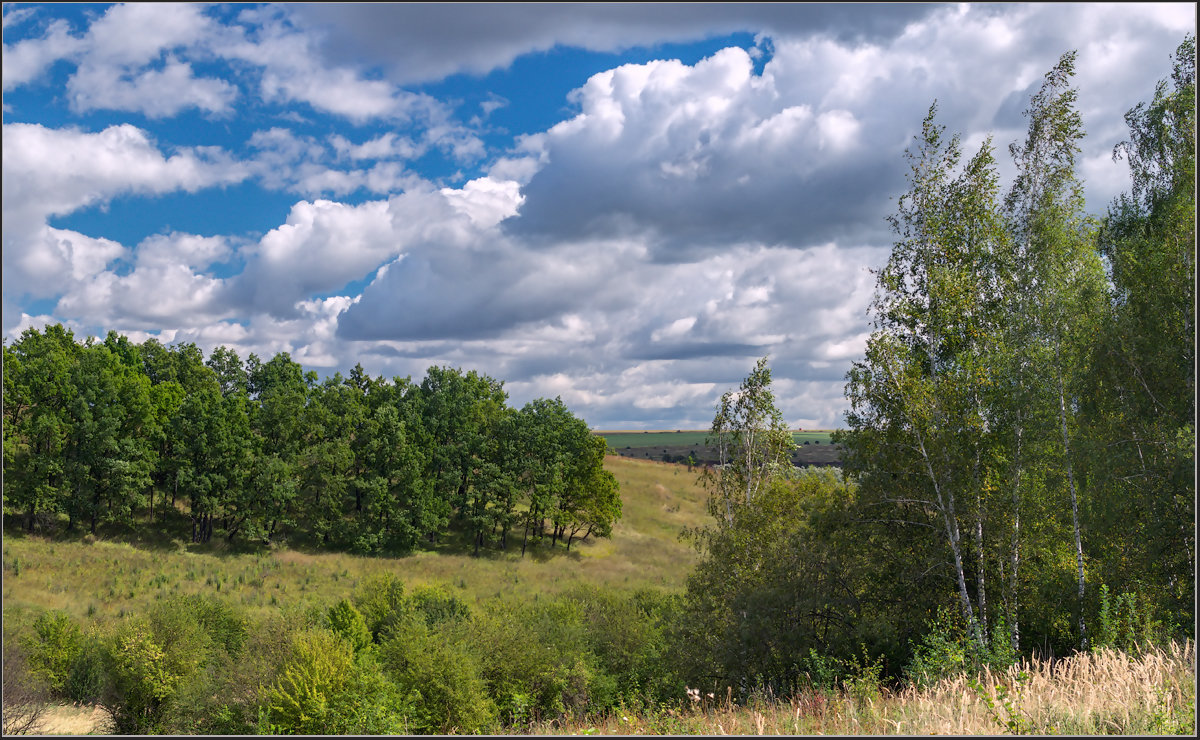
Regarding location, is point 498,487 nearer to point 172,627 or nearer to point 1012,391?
point 172,627

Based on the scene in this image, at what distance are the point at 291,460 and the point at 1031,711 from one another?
68.1m

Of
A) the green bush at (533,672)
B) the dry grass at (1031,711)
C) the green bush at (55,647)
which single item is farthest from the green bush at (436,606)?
the dry grass at (1031,711)

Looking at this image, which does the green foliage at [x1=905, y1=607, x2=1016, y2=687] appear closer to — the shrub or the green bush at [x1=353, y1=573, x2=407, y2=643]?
the green bush at [x1=353, y1=573, x2=407, y2=643]

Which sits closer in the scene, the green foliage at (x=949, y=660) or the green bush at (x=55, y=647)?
the green foliage at (x=949, y=660)

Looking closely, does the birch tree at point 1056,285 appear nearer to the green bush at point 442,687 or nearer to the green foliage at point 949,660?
the green foliage at point 949,660

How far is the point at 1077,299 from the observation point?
18875 mm

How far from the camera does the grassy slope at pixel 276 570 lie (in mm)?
44219

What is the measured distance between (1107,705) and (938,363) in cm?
1209

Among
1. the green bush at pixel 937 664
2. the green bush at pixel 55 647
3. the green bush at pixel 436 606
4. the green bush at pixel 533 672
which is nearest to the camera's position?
the green bush at pixel 937 664

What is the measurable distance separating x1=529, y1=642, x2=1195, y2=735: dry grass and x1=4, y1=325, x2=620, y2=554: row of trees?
58.5 metres

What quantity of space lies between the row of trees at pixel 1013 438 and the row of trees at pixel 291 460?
49.4 m

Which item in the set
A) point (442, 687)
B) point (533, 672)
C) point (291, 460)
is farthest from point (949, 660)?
point (291, 460)

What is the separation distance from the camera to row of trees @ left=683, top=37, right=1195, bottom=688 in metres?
16.4

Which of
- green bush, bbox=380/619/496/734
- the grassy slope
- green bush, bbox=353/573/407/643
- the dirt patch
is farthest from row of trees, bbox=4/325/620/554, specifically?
green bush, bbox=380/619/496/734
